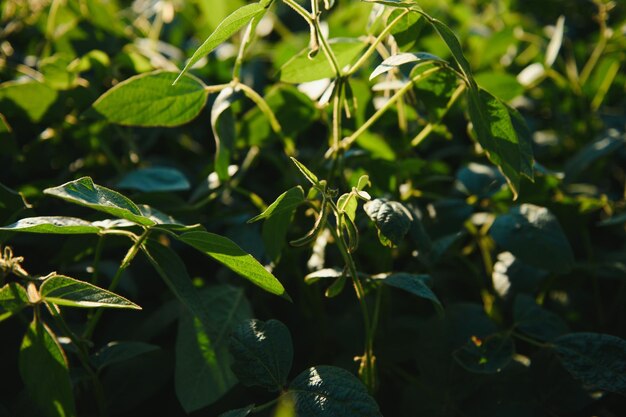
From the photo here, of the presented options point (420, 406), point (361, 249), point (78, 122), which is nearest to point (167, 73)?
point (78, 122)

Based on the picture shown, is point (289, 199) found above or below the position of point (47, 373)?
above

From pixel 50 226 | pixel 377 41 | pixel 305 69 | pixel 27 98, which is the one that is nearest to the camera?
pixel 50 226

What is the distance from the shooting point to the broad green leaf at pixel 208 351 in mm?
722

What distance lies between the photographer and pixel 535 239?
79 cm

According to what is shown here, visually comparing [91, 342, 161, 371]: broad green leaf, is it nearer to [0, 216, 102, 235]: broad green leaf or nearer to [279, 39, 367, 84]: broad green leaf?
[0, 216, 102, 235]: broad green leaf

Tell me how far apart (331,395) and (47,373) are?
0.28 m

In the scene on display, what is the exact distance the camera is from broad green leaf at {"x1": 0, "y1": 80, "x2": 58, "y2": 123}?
89cm

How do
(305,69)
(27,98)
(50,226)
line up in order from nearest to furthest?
(50,226) → (305,69) → (27,98)

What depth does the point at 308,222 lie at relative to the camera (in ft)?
2.92

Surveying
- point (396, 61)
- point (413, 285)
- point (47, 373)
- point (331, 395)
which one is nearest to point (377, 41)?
point (396, 61)

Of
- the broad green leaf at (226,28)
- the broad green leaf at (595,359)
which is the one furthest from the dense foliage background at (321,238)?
the broad green leaf at (226,28)

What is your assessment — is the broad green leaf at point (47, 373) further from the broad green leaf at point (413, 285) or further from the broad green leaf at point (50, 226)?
the broad green leaf at point (413, 285)

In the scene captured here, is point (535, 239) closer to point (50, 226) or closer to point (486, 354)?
point (486, 354)

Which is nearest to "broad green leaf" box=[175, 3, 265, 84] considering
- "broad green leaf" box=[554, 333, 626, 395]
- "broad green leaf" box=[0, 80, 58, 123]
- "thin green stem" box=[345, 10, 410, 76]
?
"thin green stem" box=[345, 10, 410, 76]
